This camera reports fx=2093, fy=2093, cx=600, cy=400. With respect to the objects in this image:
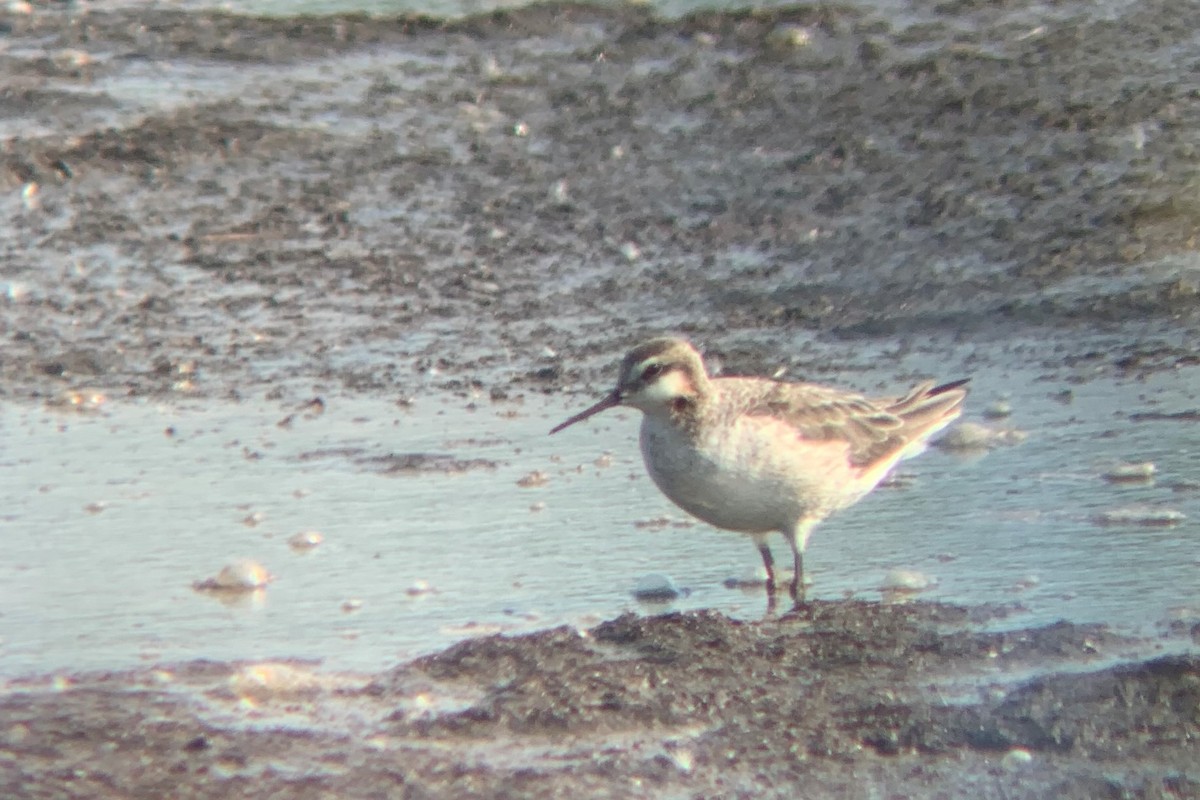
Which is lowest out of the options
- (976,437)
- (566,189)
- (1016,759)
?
(1016,759)

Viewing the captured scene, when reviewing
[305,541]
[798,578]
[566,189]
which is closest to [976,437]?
[798,578]

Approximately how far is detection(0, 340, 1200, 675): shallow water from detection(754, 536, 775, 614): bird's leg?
72 mm

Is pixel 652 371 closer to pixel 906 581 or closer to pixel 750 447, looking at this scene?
pixel 750 447

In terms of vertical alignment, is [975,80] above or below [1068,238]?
above

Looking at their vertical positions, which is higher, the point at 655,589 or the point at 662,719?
the point at 655,589

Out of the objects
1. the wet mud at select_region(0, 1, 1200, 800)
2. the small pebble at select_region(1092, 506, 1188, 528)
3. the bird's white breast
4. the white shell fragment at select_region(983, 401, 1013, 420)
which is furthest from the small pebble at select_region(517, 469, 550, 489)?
→ the small pebble at select_region(1092, 506, 1188, 528)

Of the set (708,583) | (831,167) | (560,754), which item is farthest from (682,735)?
(831,167)

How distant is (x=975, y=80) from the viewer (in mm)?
13648

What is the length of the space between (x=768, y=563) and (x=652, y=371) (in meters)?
0.82

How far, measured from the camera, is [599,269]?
11.2 metres

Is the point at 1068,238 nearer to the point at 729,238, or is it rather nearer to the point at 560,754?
the point at 729,238

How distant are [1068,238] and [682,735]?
5.93m

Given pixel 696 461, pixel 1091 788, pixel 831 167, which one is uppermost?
pixel 831 167

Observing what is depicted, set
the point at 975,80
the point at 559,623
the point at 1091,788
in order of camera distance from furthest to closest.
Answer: the point at 975,80, the point at 559,623, the point at 1091,788
